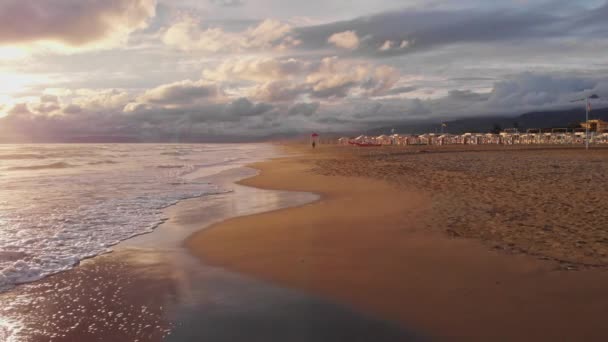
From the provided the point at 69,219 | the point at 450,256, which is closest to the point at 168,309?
the point at 450,256

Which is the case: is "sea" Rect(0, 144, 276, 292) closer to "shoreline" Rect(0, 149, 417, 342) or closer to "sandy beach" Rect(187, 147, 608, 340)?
"shoreline" Rect(0, 149, 417, 342)

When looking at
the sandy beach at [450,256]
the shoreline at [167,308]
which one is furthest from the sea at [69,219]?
the sandy beach at [450,256]

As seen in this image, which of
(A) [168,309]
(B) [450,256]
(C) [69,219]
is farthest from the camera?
(C) [69,219]

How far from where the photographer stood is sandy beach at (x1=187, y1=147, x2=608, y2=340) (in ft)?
15.4

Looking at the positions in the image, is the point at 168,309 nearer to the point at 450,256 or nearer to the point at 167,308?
the point at 167,308

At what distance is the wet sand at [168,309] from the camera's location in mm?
4473

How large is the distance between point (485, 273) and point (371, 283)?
174 centimetres

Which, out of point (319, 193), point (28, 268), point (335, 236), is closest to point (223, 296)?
point (335, 236)

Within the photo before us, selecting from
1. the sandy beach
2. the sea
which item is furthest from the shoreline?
the sea

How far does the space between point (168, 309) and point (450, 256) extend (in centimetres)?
459

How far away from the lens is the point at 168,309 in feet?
16.8

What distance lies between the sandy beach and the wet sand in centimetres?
42

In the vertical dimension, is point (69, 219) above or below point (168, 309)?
above

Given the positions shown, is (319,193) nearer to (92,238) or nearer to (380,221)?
(380,221)
